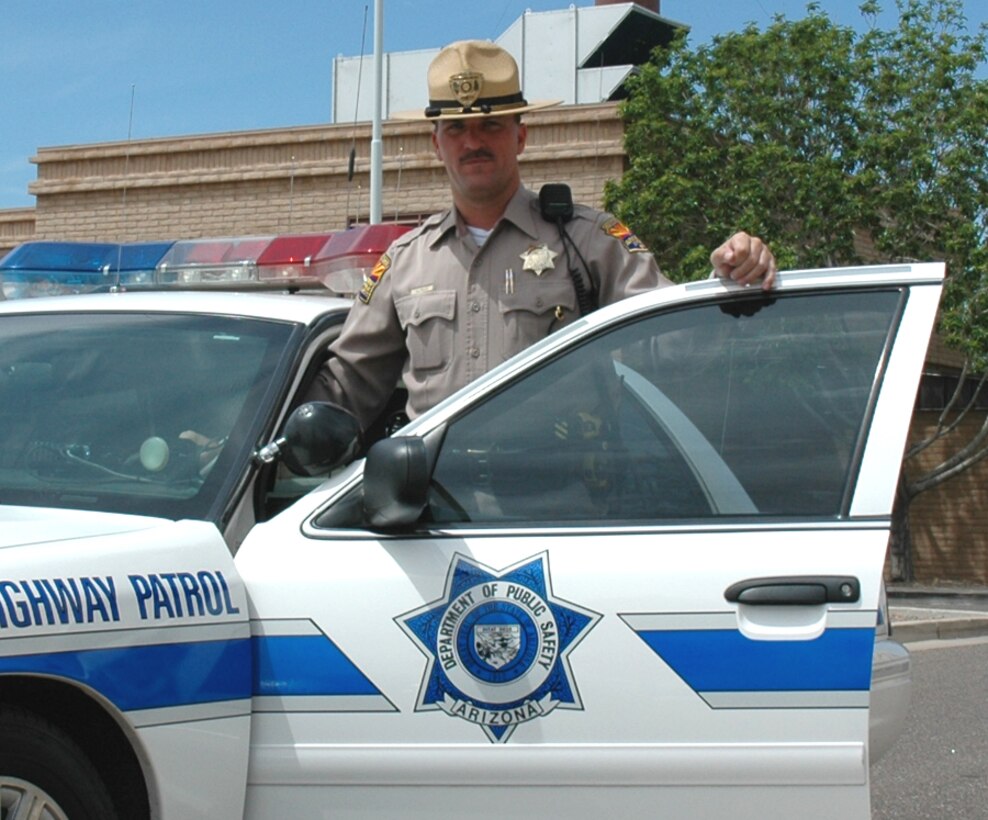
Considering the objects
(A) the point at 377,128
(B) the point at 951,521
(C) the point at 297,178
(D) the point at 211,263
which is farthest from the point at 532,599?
(B) the point at 951,521

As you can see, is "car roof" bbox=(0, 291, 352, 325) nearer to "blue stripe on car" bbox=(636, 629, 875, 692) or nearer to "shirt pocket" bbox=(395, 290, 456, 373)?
"shirt pocket" bbox=(395, 290, 456, 373)

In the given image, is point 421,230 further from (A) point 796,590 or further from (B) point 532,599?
(A) point 796,590

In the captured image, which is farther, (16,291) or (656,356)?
(16,291)

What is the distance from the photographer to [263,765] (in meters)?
2.92

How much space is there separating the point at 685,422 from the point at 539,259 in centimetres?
80

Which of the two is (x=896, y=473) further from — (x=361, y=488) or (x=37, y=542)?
(x=37, y=542)

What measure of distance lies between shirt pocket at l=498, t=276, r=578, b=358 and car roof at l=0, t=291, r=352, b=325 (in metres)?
0.48

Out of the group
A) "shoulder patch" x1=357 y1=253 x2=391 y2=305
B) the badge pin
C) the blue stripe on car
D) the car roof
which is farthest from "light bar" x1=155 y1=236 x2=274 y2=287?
the blue stripe on car

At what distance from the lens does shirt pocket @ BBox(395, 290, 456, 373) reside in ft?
12.1


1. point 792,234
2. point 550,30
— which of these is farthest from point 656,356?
point 550,30

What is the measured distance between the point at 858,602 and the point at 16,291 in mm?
3170

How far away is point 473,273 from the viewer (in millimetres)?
3760

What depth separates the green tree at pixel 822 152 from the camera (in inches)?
755

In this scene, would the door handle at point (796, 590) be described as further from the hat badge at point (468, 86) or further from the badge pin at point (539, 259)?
the hat badge at point (468, 86)
